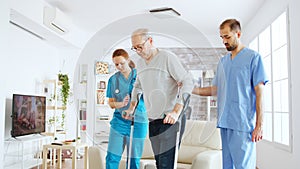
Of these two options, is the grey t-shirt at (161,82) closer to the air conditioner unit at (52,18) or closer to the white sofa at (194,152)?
the white sofa at (194,152)

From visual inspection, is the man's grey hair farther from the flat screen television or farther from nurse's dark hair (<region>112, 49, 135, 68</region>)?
the flat screen television

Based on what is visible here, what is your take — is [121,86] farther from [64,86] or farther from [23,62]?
[64,86]

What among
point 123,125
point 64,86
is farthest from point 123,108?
point 64,86

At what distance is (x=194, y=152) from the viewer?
→ 9.19 ft

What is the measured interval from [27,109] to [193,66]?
11.7ft

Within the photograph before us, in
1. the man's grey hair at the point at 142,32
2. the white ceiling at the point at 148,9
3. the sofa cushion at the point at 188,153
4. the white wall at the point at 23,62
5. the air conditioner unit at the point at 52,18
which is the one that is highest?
the white ceiling at the point at 148,9

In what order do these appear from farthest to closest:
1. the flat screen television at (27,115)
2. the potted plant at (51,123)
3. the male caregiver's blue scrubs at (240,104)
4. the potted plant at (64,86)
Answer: the potted plant at (64,86), the potted plant at (51,123), the flat screen television at (27,115), the male caregiver's blue scrubs at (240,104)

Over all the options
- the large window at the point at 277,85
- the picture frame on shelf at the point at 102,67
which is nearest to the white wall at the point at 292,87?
the large window at the point at 277,85

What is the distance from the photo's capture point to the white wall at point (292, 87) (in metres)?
2.94

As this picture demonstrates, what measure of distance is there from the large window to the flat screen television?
3094 mm

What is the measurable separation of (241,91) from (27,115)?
3335 millimetres

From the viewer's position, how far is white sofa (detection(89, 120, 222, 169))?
132 cm

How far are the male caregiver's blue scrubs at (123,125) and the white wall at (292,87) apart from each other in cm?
221

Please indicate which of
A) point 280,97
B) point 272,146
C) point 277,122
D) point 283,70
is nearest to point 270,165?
point 272,146
